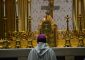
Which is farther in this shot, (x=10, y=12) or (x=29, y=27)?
(x=10, y=12)

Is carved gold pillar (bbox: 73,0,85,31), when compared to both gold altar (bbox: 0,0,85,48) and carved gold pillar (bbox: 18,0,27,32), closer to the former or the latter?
gold altar (bbox: 0,0,85,48)

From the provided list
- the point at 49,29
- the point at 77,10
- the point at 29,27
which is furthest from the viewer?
the point at 77,10

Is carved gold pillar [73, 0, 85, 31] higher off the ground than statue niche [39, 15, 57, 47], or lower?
higher

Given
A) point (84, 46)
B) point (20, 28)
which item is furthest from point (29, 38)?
point (84, 46)

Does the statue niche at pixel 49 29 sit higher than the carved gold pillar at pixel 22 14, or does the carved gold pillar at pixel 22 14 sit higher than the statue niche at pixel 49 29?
the carved gold pillar at pixel 22 14

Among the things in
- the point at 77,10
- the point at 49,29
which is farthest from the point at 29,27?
the point at 77,10

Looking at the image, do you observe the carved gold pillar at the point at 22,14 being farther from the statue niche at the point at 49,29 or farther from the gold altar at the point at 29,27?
the statue niche at the point at 49,29

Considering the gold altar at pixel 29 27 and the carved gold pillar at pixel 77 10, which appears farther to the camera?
the carved gold pillar at pixel 77 10

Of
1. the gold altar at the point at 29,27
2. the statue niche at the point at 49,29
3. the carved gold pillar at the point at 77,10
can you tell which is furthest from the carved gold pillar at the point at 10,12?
the carved gold pillar at the point at 77,10

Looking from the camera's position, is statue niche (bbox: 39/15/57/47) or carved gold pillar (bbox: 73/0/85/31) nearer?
statue niche (bbox: 39/15/57/47)

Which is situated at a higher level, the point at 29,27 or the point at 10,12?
the point at 10,12

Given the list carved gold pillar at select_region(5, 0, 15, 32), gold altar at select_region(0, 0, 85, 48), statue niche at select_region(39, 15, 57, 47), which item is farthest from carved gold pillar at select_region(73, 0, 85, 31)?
carved gold pillar at select_region(5, 0, 15, 32)

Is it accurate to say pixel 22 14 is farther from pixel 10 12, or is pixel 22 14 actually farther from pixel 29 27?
pixel 29 27

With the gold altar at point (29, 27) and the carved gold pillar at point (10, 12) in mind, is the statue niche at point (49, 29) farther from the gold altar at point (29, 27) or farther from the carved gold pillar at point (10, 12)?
the carved gold pillar at point (10, 12)
